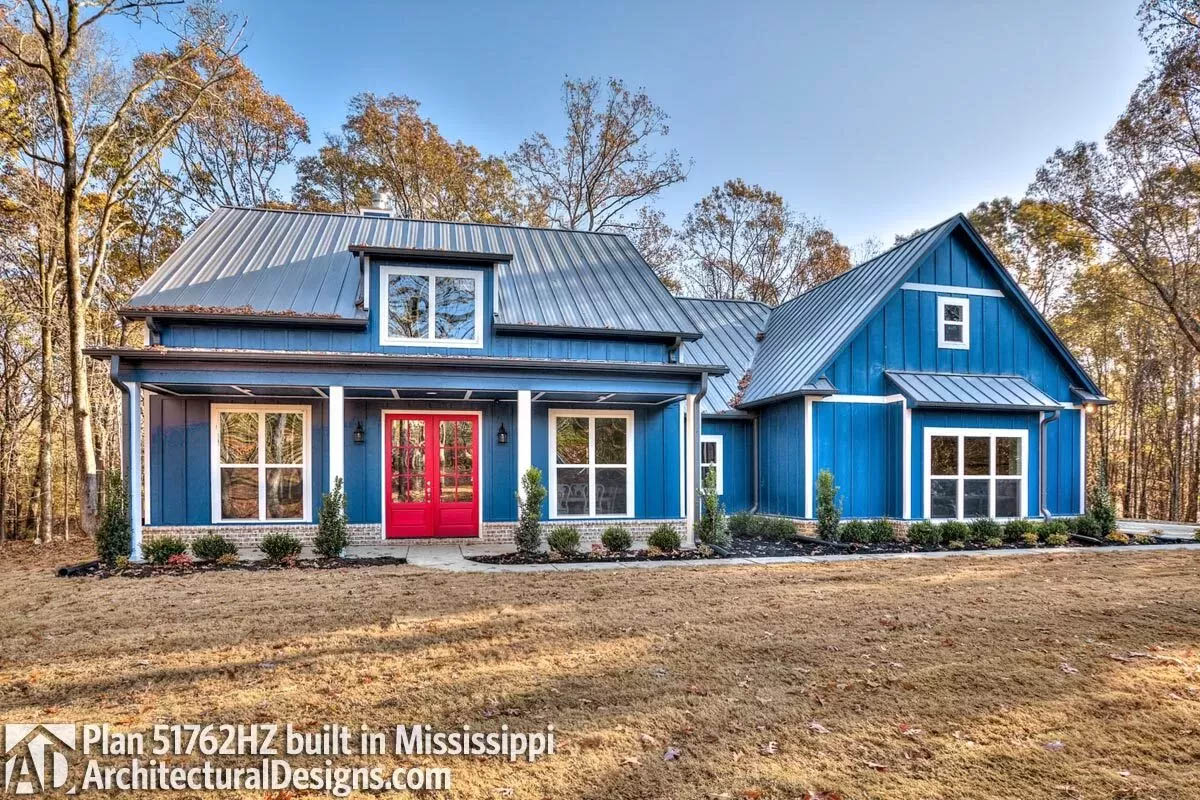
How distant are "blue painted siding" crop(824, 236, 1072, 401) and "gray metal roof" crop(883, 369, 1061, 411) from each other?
0.67 ft

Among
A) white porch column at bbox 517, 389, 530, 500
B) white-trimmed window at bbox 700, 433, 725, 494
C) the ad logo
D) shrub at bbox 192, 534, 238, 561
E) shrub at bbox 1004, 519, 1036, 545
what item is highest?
white porch column at bbox 517, 389, 530, 500

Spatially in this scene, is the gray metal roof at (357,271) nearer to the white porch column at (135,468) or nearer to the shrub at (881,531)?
the white porch column at (135,468)

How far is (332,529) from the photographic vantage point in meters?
9.02

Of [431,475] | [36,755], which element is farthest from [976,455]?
[36,755]

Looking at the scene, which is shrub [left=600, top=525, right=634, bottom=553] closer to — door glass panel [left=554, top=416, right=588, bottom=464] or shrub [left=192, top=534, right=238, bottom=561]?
door glass panel [left=554, top=416, right=588, bottom=464]

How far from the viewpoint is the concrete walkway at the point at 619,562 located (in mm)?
8547

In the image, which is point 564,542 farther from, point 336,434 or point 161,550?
point 161,550

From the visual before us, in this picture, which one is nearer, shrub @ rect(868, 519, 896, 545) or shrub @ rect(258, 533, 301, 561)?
shrub @ rect(258, 533, 301, 561)

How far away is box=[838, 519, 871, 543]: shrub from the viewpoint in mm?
10938

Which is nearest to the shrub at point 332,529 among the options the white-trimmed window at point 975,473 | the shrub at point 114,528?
the shrub at point 114,528

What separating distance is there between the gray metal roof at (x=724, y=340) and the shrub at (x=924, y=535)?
13.6 ft

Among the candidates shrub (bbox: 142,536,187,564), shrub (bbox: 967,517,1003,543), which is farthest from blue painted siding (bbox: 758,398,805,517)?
shrub (bbox: 142,536,187,564)

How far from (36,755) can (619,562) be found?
260 inches

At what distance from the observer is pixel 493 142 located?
22391mm
